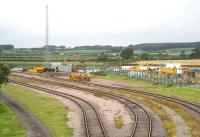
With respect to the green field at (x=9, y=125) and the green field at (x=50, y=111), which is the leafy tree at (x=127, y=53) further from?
the green field at (x=9, y=125)

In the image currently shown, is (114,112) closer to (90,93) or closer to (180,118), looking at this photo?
(180,118)

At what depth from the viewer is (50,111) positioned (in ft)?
130

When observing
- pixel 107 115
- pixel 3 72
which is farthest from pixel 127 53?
pixel 107 115

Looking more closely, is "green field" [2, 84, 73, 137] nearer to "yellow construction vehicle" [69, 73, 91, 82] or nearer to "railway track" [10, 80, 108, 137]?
"railway track" [10, 80, 108, 137]

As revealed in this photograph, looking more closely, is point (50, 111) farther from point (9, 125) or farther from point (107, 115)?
point (9, 125)

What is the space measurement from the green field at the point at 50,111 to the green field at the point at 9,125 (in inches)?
74.1

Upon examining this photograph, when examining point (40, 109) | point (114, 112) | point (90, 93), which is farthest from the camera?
point (90, 93)

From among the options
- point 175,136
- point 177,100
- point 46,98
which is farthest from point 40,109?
point 175,136

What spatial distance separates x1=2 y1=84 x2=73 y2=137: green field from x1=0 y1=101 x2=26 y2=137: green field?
74.1 inches

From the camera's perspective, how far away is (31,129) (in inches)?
1174

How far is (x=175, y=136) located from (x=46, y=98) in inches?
1047

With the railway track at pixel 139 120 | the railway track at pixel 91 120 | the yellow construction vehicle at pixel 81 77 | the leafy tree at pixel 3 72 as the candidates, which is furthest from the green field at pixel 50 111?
the yellow construction vehicle at pixel 81 77

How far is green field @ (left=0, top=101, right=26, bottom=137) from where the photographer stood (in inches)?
1123

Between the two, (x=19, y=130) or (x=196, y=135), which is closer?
(x=196, y=135)
